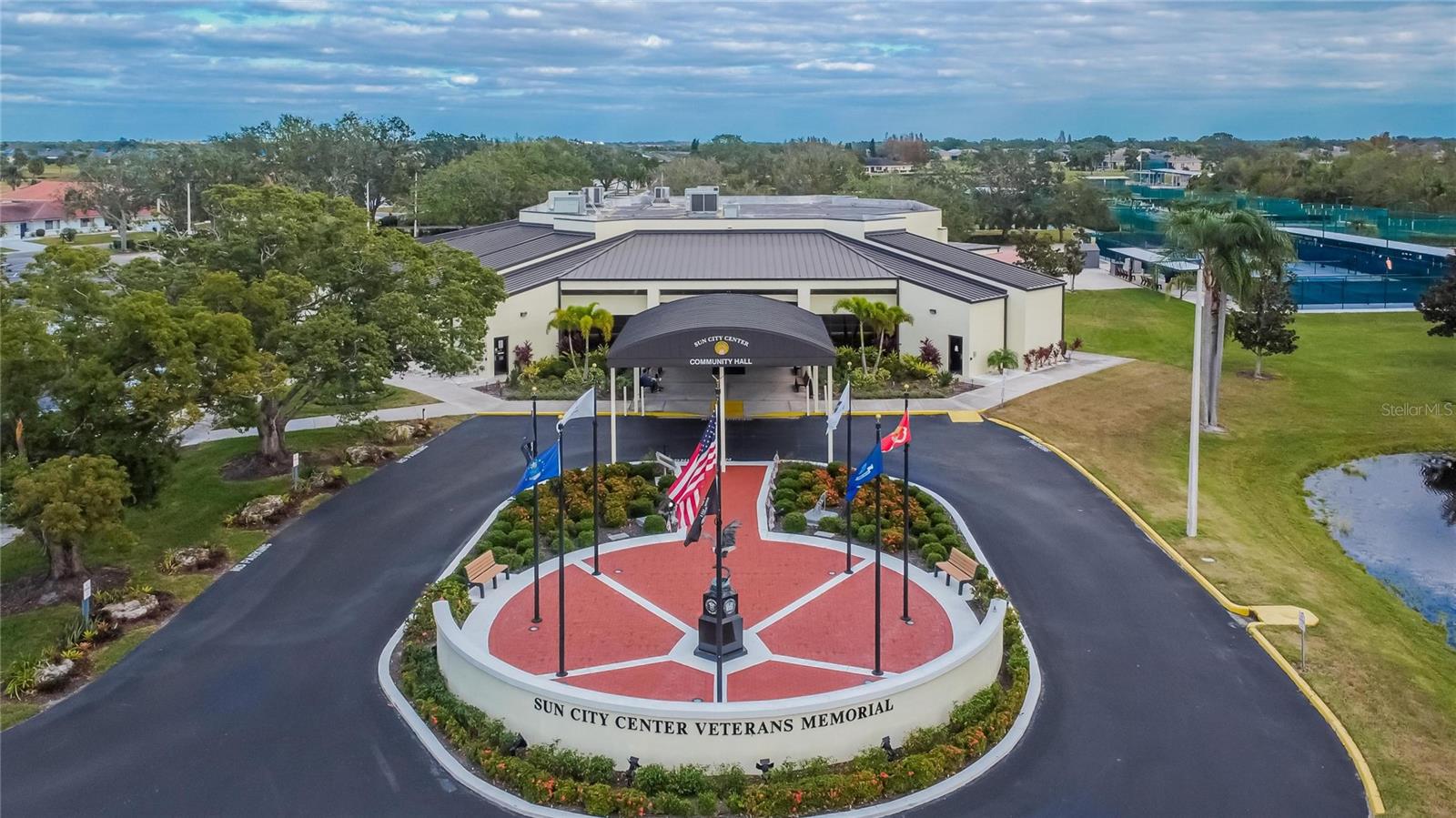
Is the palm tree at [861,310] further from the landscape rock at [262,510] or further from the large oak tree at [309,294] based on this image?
the landscape rock at [262,510]

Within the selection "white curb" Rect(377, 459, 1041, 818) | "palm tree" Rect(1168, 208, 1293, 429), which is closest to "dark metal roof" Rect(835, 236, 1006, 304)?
"palm tree" Rect(1168, 208, 1293, 429)

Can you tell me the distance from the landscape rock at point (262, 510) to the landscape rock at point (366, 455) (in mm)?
4959

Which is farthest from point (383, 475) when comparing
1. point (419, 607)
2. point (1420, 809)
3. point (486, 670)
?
point (1420, 809)

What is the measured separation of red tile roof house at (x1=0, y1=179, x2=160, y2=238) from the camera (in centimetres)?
12594

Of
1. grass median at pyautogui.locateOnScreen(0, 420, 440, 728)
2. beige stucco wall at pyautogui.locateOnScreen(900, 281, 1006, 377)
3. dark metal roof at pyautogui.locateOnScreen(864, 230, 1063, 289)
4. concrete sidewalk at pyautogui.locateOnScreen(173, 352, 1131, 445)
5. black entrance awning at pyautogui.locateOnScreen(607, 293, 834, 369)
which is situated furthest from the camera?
dark metal roof at pyautogui.locateOnScreen(864, 230, 1063, 289)

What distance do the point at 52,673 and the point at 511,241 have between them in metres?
42.6

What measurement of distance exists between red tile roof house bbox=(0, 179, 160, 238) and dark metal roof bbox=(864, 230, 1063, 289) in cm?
8957

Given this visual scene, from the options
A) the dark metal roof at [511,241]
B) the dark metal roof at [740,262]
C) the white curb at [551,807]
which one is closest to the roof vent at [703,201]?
the dark metal roof at [740,262]

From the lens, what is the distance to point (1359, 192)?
11806cm

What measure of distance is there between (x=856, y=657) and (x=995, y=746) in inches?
136

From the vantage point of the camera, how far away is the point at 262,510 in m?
32.5

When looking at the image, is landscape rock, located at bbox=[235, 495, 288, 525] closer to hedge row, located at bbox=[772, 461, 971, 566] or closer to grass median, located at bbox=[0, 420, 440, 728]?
grass median, located at bbox=[0, 420, 440, 728]

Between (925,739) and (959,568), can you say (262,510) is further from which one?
(925,739)

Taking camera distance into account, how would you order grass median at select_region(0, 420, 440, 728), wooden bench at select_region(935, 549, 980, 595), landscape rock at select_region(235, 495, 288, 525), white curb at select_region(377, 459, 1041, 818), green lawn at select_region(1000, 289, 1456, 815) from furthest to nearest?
landscape rock at select_region(235, 495, 288, 525), wooden bench at select_region(935, 549, 980, 595), grass median at select_region(0, 420, 440, 728), green lawn at select_region(1000, 289, 1456, 815), white curb at select_region(377, 459, 1041, 818)
